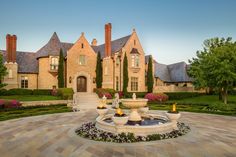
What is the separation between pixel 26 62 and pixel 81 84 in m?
11.5

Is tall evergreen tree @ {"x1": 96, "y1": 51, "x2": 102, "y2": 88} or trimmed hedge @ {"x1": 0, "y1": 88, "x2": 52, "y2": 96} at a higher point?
tall evergreen tree @ {"x1": 96, "y1": 51, "x2": 102, "y2": 88}

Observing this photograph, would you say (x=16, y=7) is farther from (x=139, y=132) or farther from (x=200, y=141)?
(x=200, y=141)

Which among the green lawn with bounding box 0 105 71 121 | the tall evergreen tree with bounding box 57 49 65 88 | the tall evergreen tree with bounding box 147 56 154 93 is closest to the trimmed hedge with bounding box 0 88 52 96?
the tall evergreen tree with bounding box 57 49 65 88

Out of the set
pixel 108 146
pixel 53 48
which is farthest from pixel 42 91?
pixel 108 146

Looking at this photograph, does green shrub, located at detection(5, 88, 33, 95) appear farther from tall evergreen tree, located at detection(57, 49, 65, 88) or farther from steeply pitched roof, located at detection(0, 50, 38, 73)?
tall evergreen tree, located at detection(57, 49, 65, 88)

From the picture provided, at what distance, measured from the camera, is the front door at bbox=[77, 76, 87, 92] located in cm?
3684

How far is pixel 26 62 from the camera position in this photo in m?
37.4

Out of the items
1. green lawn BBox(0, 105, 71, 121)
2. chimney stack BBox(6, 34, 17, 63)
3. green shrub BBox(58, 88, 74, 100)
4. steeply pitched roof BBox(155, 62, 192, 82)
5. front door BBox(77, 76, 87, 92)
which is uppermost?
chimney stack BBox(6, 34, 17, 63)

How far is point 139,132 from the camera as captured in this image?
10.8 metres

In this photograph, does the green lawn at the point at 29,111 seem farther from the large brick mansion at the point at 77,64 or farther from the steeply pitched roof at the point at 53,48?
the steeply pitched roof at the point at 53,48

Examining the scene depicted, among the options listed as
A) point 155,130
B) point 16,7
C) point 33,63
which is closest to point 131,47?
point 33,63

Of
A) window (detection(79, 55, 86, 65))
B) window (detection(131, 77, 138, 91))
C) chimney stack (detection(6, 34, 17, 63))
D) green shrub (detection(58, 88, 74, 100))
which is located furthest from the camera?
window (detection(131, 77, 138, 91))

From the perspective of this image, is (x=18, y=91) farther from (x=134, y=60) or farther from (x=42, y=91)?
(x=134, y=60)

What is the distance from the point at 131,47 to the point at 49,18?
19993 mm
